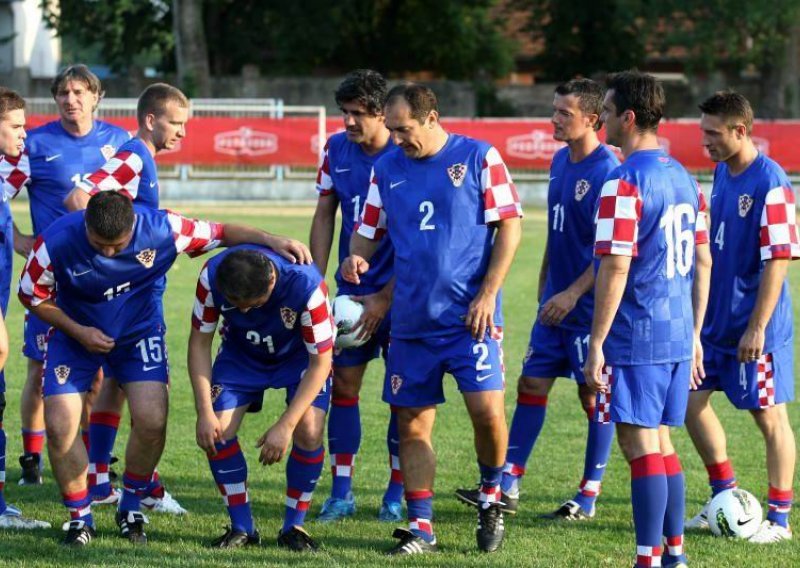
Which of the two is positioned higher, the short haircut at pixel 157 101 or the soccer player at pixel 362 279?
the short haircut at pixel 157 101

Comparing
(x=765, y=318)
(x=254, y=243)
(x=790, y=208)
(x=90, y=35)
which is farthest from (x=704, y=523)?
(x=90, y=35)

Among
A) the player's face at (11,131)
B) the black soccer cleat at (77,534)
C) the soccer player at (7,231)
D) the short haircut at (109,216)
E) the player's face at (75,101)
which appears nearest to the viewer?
the short haircut at (109,216)

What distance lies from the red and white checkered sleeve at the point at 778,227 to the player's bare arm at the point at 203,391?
263 centimetres

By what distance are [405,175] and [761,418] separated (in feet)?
6.94

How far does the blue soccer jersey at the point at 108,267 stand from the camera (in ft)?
18.7

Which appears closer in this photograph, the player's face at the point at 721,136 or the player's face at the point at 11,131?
the player's face at the point at 721,136

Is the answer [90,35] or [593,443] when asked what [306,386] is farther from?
[90,35]

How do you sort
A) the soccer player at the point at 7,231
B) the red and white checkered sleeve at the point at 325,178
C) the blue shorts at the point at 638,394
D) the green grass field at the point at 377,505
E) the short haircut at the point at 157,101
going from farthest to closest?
the red and white checkered sleeve at the point at 325,178, the short haircut at the point at 157,101, the soccer player at the point at 7,231, the green grass field at the point at 377,505, the blue shorts at the point at 638,394

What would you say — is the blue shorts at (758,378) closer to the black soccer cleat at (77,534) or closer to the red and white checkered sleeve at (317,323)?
the red and white checkered sleeve at (317,323)

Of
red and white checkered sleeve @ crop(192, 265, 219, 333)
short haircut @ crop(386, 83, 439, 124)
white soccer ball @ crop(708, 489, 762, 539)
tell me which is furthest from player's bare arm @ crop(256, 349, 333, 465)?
white soccer ball @ crop(708, 489, 762, 539)

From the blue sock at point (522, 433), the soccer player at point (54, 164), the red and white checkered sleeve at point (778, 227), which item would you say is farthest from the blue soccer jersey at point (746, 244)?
the soccer player at point (54, 164)

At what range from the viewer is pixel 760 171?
6.02 meters

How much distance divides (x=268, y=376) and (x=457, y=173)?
50.8 inches

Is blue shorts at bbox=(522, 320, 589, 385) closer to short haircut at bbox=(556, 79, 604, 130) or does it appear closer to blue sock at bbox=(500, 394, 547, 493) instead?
blue sock at bbox=(500, 394, 547, 493)
